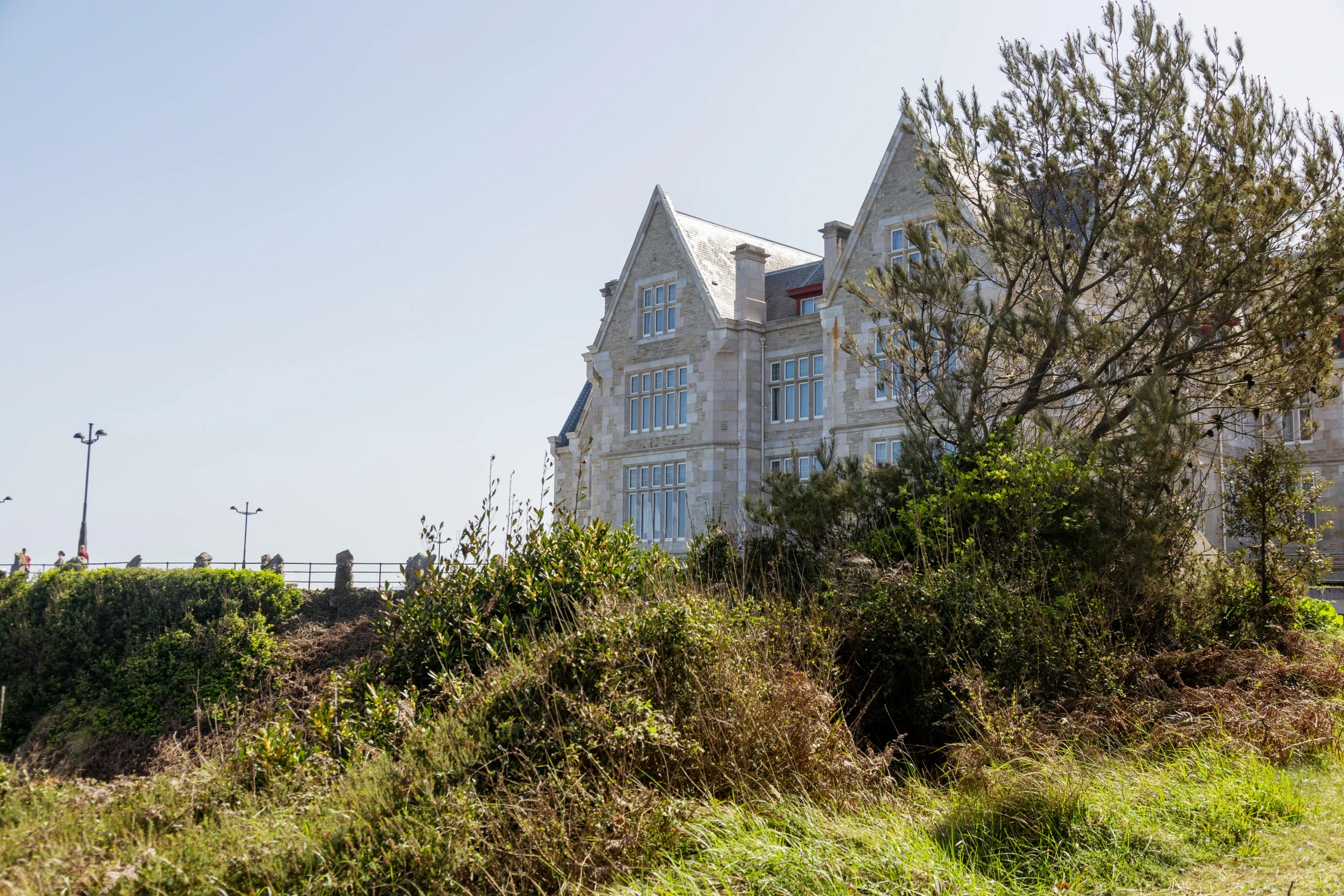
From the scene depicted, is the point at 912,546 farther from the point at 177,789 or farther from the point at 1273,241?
the point at 177,789

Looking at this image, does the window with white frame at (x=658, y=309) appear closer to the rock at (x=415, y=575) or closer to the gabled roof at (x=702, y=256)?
the gabled roof at (x=702, y=256)

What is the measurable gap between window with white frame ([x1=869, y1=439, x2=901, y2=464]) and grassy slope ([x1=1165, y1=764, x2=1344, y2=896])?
15684mm

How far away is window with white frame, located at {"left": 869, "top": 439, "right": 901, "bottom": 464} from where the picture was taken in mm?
22078

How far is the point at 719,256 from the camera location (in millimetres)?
28875

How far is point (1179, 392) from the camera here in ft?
41.9

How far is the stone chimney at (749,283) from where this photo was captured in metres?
26.7

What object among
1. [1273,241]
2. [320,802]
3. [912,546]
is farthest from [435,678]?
[1273,241]

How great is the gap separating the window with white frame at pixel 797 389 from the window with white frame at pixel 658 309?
3.12 meters

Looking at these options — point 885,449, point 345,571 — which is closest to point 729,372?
point 885,449

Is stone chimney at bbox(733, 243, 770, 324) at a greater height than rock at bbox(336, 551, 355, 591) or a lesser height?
greater

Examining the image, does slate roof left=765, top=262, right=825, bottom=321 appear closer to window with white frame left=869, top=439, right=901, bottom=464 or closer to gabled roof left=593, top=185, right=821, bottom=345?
gabled roof left=593, top=185, right=821, bottom=345

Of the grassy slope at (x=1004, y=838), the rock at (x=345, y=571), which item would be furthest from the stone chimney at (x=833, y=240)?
the grassy slope at (x=1004, y=838)

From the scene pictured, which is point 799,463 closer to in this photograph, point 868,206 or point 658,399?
point 658,399

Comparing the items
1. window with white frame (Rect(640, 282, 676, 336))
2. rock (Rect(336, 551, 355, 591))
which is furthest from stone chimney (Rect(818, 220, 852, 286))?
rock (Rect(336, 551, 355, 591))
